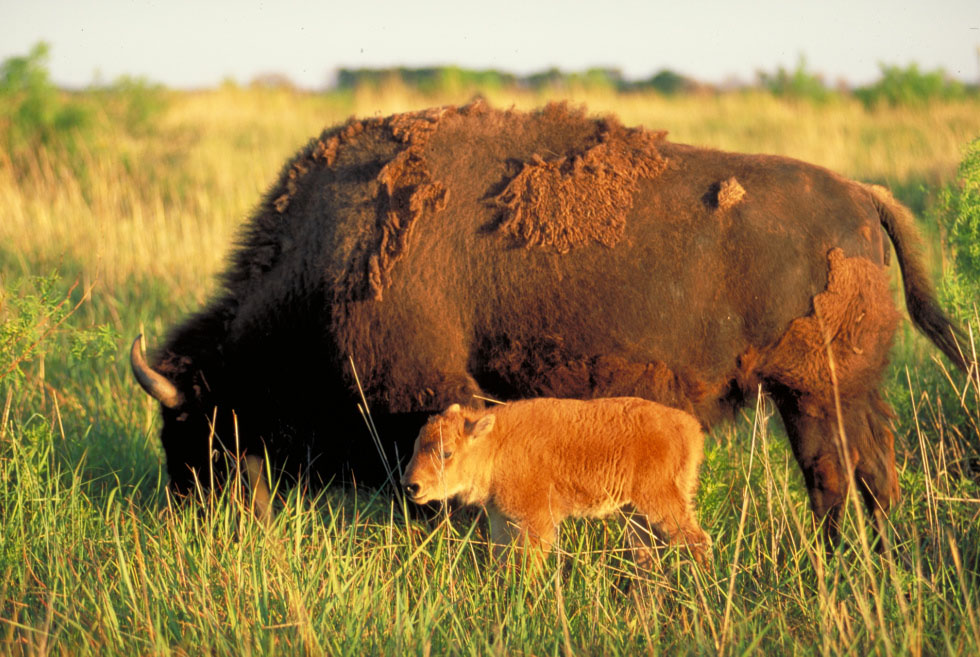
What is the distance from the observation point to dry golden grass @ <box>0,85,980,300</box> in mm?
9703

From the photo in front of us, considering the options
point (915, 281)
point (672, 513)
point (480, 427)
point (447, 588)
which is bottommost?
point (447, 588)

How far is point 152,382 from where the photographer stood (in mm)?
4594

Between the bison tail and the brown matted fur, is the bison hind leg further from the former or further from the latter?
the brown matted fur

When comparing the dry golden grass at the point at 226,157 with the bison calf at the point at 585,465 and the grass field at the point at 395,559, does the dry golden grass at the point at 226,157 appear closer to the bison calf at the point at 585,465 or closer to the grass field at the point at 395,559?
the grass field at the point at 395,559

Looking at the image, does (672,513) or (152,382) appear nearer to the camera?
(672,513)

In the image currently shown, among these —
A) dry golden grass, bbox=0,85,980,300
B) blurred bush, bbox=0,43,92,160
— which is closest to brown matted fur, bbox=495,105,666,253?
dry golden grass, bbox=0,85,980,300

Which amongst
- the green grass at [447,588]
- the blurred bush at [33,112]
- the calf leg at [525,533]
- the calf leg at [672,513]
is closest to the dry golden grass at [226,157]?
the blurred bush at [33,112]

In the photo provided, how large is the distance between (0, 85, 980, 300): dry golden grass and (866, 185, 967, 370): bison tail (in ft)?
4.97

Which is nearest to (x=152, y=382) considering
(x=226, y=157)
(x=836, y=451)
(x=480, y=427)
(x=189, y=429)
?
(x=189, y=429)

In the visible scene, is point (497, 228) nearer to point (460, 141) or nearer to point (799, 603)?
point (460, 141)

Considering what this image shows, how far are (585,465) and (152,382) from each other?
2172mm

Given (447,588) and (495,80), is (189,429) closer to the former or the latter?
(447,588)

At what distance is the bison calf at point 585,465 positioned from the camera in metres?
3.99

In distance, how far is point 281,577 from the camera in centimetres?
352
